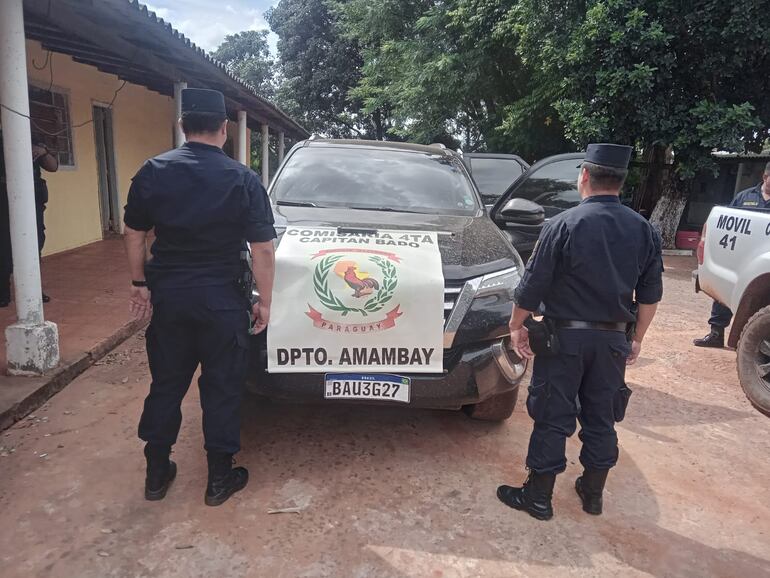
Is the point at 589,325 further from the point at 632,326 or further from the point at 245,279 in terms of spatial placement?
the point at 245,279

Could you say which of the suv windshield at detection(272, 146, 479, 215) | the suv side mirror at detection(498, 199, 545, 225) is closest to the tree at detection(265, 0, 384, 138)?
the suv windshield at detection(272, 146, 479, 215)

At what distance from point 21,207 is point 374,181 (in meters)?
2.34

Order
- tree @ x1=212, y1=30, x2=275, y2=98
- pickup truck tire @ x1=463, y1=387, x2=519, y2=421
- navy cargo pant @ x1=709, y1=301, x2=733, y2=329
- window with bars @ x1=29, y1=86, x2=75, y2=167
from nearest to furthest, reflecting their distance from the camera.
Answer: pickup truck tire @ x1=463, y1=387, x2=519, y2=421
navy cargo pant @ x1=709, y1=301, x2=733, y2=329
window with bars @ x1=29, y1=86, x2=75, y2=167
tree @ x1=212, y1=30, x2=275, y2=98

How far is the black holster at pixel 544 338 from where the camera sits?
2.63 meters

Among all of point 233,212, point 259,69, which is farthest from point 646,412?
point 259,69

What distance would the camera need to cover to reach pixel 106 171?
1038 centimetres

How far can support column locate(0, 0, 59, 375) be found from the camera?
12.2 ft

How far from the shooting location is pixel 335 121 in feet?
91.6

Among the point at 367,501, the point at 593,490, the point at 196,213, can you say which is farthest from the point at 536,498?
the point at 196,213

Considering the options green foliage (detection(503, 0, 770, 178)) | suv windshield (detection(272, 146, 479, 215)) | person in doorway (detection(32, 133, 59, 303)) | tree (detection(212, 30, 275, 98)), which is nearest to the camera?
suv windshield (detection(272, 146, 479, 215))

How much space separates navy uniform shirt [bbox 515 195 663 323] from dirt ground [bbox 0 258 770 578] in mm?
991

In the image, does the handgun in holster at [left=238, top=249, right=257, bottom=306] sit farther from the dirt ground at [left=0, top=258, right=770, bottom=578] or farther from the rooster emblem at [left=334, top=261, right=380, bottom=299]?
the dirt ground at [left=0, top=258, right=770, bottom=578]

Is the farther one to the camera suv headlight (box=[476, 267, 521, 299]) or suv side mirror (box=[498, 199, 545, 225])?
suv side mirror (box=[498, 199, 545, 225])

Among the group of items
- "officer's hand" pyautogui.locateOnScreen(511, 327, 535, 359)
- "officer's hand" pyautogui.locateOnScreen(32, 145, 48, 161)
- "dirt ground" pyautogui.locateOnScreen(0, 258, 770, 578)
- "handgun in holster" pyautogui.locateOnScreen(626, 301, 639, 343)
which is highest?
"officer's hand" pyautogui.locateOnScreen(32, 145, 48, 161)
